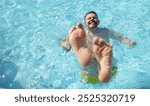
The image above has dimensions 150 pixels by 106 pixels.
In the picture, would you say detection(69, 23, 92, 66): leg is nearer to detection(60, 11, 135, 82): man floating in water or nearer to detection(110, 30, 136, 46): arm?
detection(60, 11, 135, 82): man floating in water

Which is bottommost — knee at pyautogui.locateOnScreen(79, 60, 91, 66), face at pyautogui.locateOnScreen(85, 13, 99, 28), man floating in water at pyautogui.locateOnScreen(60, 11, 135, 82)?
knee at pyautogui.locateOnScreen(79, 60, 91, 66)

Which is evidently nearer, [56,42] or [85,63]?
[85,63]

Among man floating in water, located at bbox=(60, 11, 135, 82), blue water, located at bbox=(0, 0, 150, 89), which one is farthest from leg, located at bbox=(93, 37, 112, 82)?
blue water, located at bbox=(0, 0, 150, 89)

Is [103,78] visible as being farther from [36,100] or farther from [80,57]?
[36,100]

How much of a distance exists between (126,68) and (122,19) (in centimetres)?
36

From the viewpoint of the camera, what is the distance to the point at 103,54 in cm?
294

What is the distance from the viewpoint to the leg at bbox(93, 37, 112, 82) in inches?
116

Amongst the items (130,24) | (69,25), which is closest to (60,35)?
→ (69,25)

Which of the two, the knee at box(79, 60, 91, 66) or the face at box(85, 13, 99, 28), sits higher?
the face at box(85, 13, 99, 28)

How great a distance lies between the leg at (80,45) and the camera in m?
2.93

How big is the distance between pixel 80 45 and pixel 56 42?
0.98 feet

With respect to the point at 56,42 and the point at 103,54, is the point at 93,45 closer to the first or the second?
the point at 103,54

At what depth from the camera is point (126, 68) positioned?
10.2ft

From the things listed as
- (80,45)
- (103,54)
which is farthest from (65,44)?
(103,54)
